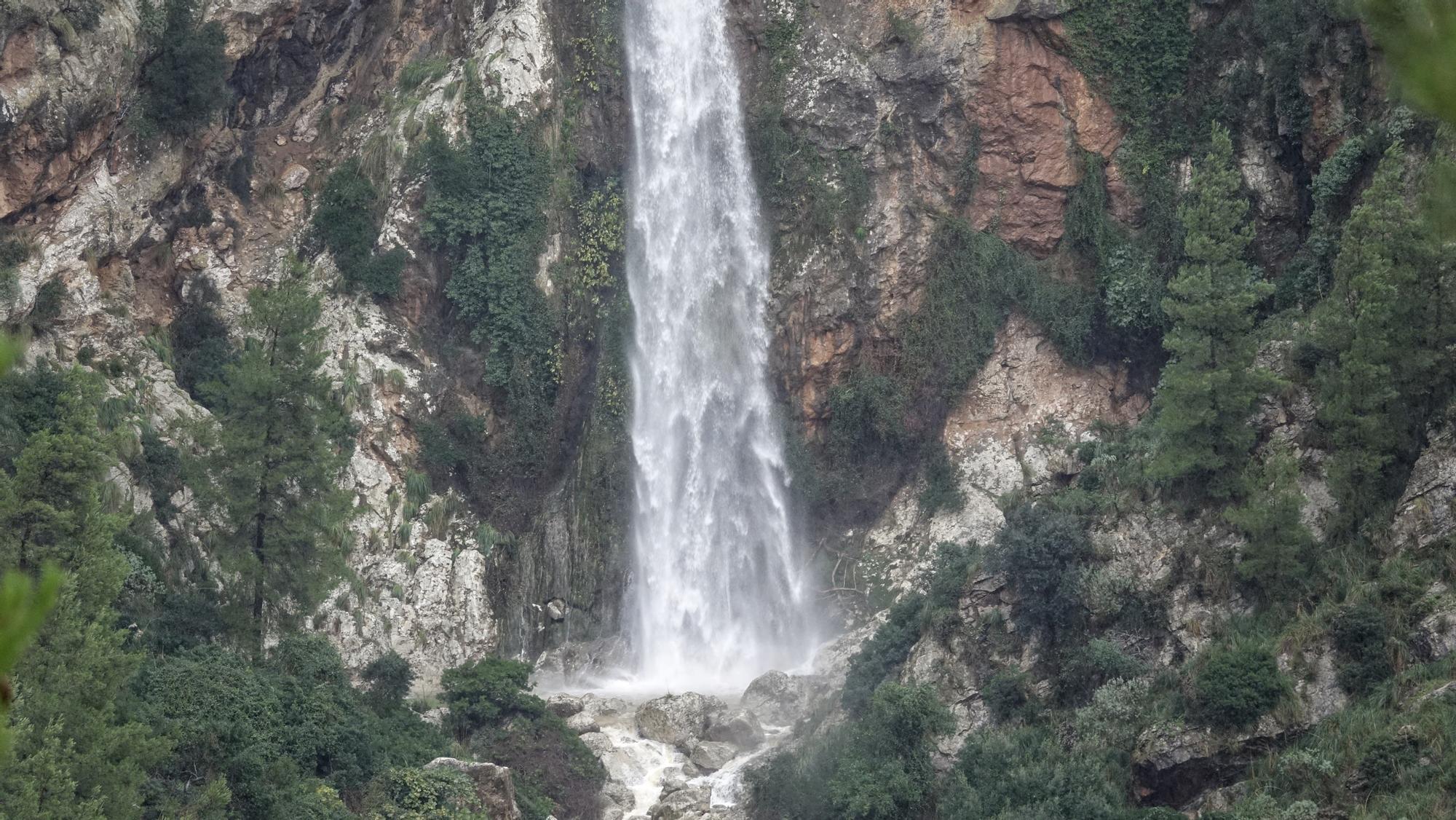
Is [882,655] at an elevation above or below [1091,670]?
above

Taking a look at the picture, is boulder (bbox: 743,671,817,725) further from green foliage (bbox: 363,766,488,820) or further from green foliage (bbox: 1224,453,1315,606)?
green foliage (bbox: 1224,453,1315,606)

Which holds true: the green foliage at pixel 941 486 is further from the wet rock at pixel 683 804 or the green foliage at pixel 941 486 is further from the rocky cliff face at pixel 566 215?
the wet rock at pixel 683 804

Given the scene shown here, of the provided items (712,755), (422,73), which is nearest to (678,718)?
(712,755)

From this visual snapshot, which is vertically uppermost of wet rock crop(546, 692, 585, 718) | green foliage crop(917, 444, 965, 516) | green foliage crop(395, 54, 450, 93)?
green foliage crop(395, 54, 450, 93)

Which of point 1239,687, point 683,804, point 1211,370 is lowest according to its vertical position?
point 683,804

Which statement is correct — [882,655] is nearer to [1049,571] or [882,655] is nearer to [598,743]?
[1049,571]

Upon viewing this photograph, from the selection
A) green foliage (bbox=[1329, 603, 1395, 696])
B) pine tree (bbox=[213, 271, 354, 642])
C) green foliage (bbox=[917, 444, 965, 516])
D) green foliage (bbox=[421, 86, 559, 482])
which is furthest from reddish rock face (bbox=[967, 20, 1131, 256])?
pine tree (bbox=[213, 271, 354, 642])

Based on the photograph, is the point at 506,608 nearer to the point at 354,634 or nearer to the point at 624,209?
the point at 354,634
